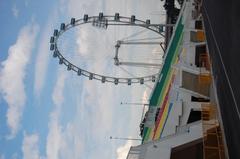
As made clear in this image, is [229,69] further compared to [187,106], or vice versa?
[187,106]

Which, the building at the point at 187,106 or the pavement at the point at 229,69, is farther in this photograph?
the building at the point at 187,106

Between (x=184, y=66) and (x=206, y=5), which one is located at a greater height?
(x=206, y=5)

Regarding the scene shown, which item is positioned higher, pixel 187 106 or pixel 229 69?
pixel 229 69

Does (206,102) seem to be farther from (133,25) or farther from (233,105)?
(133,25)

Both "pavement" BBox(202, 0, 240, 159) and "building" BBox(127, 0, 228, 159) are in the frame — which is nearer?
"pavement" BBox(202, 0, 240, 159)

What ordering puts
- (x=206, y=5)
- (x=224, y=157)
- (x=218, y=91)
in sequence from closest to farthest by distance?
(x=224, y=157)
(x=218, y=91)
(x=206, y=5)

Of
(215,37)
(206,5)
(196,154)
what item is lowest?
(196,154)

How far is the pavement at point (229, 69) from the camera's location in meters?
16.6

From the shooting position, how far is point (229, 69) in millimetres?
19156

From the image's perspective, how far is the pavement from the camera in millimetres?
16609

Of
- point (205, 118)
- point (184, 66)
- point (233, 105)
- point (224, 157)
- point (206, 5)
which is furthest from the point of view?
point (206, 5)

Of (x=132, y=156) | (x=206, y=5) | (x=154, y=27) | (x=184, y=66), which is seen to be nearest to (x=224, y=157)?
(x=132, y=156)

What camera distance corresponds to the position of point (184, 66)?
27.7 metres

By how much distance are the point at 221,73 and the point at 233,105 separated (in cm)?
421
